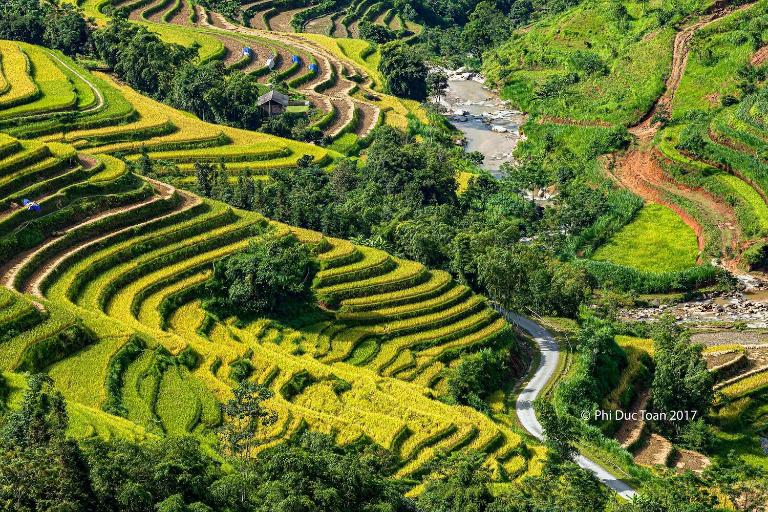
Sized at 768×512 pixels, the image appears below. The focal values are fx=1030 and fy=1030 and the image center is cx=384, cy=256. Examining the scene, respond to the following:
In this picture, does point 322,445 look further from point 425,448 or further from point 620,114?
point 620,114

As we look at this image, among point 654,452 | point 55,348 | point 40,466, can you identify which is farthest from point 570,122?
point 40,466

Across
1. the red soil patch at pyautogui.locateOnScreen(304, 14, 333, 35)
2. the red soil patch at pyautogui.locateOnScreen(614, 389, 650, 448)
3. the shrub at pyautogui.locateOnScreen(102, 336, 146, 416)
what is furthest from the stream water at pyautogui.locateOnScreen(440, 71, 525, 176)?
the shrub at pyautogui.locateOnScreen(102, 336, 146, 416)

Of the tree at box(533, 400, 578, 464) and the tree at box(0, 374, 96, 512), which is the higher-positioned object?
the tree at box(0, 374, 96, 512)

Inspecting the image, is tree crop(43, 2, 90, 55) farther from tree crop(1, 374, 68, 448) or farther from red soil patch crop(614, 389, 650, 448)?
tree crop(1, 374, 68, 448)

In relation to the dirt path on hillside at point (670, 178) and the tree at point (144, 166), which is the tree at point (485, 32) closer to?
the dirt path on hillside at point (670, 178)

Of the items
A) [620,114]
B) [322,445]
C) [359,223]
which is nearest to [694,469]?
[322,445]

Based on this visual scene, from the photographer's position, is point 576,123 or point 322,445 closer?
point 322,445
